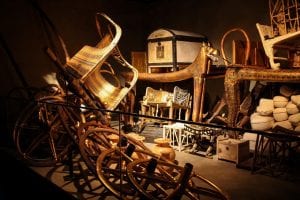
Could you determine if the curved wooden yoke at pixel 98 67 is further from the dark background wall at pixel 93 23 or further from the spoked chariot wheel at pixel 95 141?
the dark background wall at pixel 93 23

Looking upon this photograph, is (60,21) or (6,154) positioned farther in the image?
(60,21)

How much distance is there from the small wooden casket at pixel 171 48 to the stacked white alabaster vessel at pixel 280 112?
8.32ft

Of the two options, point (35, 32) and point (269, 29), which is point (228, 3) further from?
point (35, 32)

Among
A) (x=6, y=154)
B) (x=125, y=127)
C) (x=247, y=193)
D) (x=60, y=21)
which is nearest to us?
(x=247, y=193)

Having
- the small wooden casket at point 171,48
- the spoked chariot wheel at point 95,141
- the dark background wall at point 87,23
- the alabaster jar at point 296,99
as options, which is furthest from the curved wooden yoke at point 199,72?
the spoked chariot wheel at point 95,141

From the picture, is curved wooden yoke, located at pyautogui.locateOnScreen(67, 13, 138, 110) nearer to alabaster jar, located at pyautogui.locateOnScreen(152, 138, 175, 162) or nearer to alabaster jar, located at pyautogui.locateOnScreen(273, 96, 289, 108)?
alabaster jar, located at pyautogui.locateOnScreen(152, 138, 175, 162)

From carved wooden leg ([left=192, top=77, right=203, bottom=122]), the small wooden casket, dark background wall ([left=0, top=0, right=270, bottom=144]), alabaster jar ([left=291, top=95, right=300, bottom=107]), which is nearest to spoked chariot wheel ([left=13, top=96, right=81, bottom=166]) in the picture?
dark background wall ([left=0, top=0, right=270, bottom=144])

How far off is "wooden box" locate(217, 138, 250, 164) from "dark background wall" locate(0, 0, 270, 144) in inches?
131

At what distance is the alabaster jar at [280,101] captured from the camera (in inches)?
242

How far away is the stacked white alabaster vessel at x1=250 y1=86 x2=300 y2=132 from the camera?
5.80 metres

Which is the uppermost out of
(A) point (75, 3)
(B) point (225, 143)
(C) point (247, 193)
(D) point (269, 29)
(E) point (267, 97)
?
(A) point (75, 3)

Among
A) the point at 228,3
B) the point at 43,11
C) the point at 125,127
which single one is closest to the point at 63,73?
the point at 125,127

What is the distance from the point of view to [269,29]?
20.7 ft

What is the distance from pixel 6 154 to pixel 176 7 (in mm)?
6724
